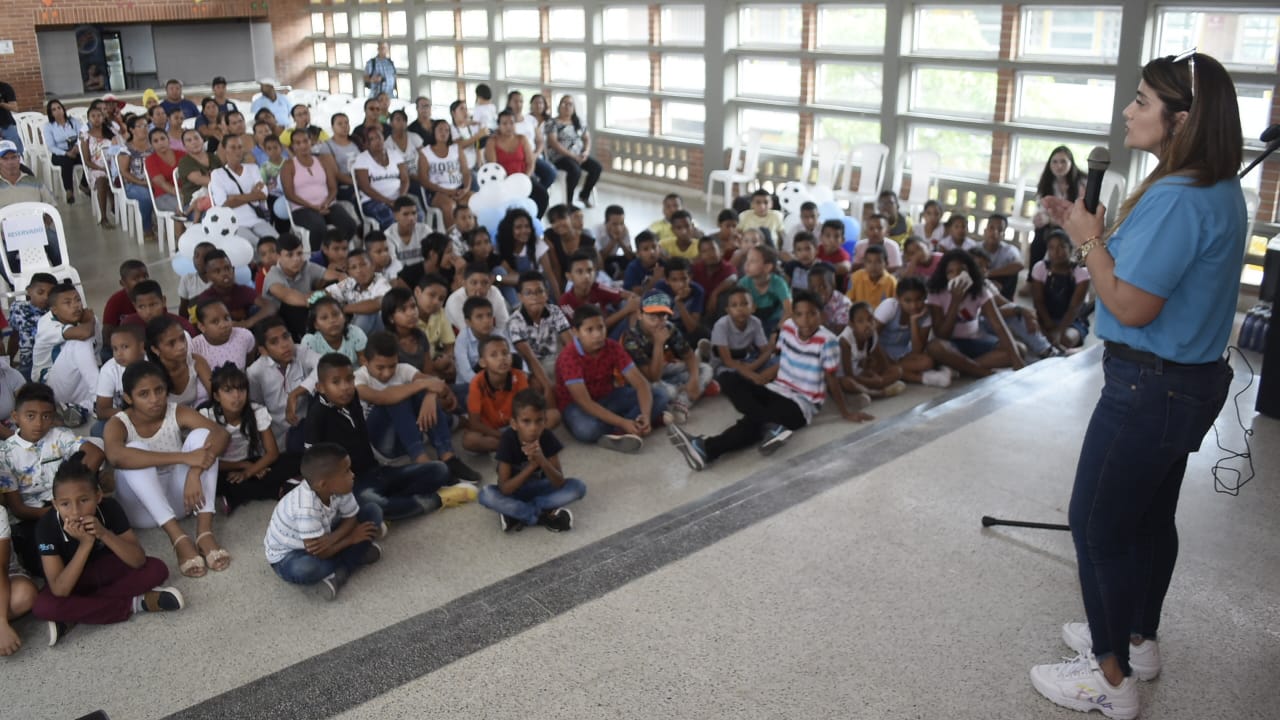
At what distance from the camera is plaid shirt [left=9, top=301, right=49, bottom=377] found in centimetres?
532

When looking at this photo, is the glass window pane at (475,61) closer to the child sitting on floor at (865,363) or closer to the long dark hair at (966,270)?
the long dark hair at (966,270)

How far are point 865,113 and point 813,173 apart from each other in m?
0.81

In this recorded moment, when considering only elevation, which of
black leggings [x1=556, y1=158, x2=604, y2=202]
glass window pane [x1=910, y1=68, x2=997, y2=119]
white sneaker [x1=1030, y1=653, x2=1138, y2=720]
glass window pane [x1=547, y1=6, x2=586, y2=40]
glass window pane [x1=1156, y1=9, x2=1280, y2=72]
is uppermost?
glass window pane [x1=547, y1=6, x2=586, y2=40]

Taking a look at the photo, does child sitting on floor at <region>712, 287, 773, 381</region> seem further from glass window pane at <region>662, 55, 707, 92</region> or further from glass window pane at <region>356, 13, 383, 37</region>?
glass window pane at <region>356, 13, 383, 37</region>

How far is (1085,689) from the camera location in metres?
2.55

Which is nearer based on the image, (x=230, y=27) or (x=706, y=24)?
(x=706, y=24)

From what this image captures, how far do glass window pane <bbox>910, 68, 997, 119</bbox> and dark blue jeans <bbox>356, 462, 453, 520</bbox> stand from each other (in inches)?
246

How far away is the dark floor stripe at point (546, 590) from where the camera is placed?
2.78 m

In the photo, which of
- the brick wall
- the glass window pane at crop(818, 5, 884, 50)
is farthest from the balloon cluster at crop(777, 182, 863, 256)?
the brick wall

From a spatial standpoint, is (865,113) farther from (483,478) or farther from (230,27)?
(230,27)

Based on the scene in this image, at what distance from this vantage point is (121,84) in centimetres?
1623

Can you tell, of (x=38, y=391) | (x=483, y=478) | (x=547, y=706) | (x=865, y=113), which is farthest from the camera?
(x=865, y=113)

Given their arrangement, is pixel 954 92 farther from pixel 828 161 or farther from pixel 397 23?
pixel 397 23

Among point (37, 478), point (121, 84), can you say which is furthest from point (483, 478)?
point (121, 84)
